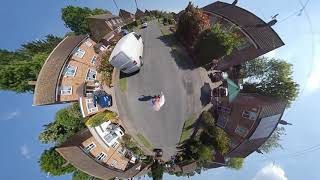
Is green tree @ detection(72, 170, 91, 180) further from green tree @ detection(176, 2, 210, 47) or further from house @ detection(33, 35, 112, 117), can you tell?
green tree @ detection(176, 2, 210, 47)

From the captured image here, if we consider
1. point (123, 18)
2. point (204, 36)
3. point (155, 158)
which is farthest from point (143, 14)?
point (155, 158)

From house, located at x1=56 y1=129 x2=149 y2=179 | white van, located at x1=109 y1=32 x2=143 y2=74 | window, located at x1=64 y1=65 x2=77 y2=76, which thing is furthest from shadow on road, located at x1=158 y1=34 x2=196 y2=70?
house, located at x1=56 y1=129 x2=149 y2=179

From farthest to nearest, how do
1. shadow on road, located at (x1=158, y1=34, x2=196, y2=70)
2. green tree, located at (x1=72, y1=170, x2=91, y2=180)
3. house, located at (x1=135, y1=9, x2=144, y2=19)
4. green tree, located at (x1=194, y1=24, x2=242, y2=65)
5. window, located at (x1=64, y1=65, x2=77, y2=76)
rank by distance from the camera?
1. house, located at (x1=135, y1=9, x2=144, y2=19)
2. green tree, located at (x1=72, y1=170, x2=91, y2=180)
3. shadow on road, located at (x1=158, y1=34, x2=196, y2=70)
4. window, located at (x1=64, y1=65, x2=77, y2=76)
5. green tree, located at (x1=194, y1=24, x2=242, y2=65)

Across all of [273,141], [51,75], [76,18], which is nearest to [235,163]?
[273,141]

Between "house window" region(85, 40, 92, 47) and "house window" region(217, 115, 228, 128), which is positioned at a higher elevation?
"house window" region(85, 40, 92, 47)

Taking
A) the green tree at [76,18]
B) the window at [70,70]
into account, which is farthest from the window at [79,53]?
the green tree at [76,18]

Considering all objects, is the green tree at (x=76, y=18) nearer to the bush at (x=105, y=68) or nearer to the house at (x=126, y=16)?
the house at (x=126, y=16)
